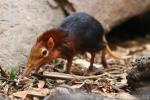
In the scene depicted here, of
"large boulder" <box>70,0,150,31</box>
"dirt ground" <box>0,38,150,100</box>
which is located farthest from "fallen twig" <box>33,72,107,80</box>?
"large boulder" <box>70,0,150,31</box>

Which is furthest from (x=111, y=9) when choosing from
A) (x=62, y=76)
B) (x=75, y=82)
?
(x=75, y=82)

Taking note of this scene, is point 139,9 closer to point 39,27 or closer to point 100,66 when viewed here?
point 100,66

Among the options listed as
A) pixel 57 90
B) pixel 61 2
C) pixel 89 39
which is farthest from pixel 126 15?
pixel 57 90

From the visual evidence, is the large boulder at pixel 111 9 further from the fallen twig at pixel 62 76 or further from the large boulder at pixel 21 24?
the fallen twig at pixel 62 76

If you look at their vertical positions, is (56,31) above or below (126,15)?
below

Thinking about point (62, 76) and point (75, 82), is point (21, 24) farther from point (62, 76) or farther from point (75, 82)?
point (75, 82)
